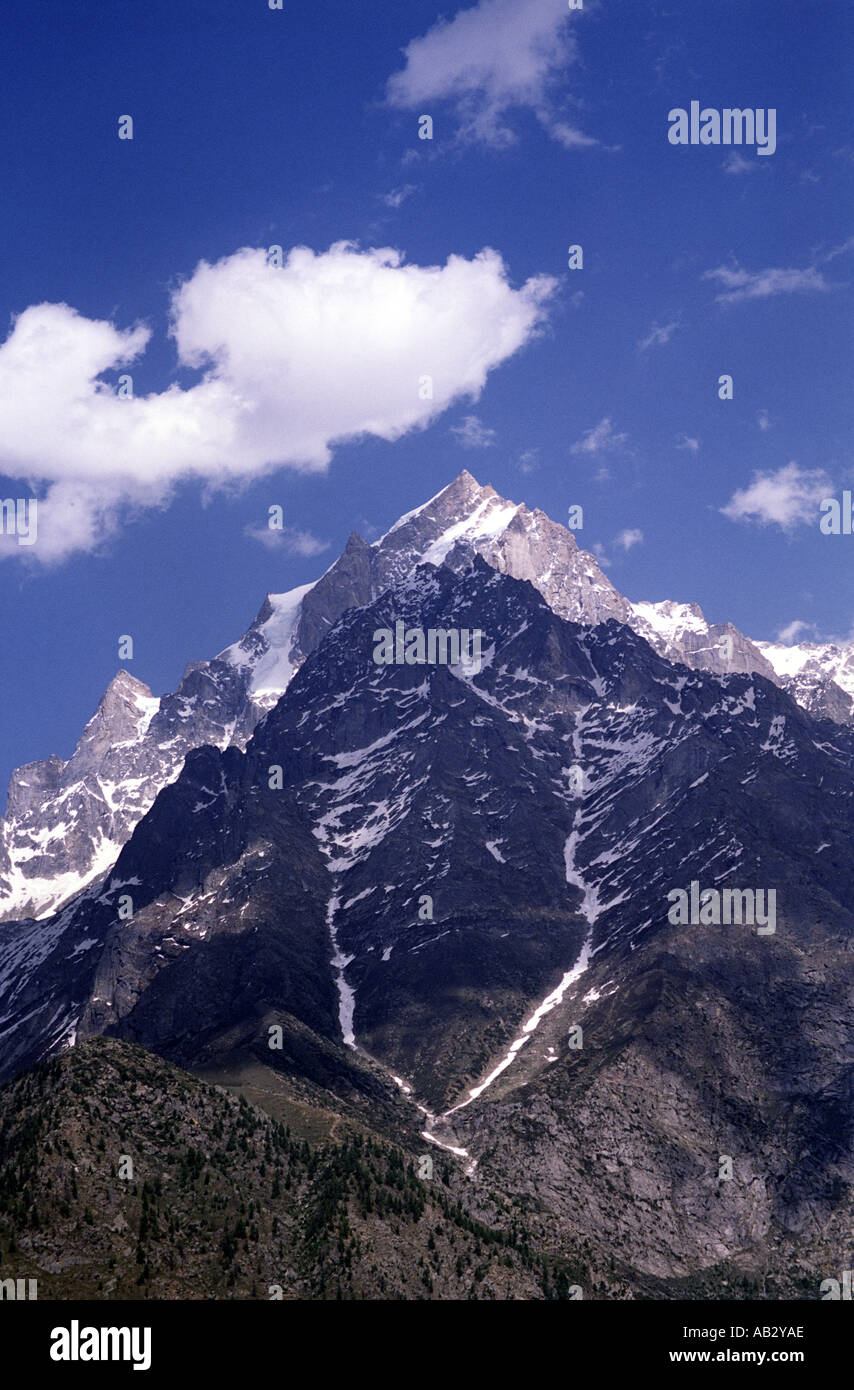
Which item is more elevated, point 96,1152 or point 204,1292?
point 96,1152

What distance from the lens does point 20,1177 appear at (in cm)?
18125

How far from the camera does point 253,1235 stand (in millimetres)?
192000

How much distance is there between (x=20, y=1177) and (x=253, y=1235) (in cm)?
3283
